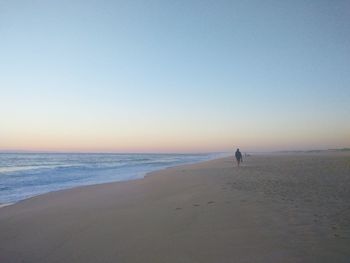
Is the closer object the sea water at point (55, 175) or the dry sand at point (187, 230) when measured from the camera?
the dry sand at point (187, 230)

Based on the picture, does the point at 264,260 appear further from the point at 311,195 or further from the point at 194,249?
the point at 311,195

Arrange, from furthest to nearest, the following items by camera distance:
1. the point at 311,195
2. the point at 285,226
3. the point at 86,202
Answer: the point at 86,202
the point at 311,195
the point at 285,226

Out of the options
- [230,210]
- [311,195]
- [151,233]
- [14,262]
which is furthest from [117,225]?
[311,195]

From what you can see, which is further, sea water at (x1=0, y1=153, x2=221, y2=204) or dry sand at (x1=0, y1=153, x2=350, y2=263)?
sea water at (x1=0, y1=153, x2=221, y2=204)

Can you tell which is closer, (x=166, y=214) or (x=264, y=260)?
(x=264, y=260)

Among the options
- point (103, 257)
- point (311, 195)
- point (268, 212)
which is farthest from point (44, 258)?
point (311, 195)

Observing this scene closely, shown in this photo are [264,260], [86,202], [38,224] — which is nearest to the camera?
[264,260]

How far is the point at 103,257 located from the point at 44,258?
46.2 inches

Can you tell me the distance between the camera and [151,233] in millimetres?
6152

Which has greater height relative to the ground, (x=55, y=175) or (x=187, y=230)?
(x=55, y=175)

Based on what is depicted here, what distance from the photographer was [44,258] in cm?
512

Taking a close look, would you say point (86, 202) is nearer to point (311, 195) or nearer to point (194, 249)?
point (194, 249)

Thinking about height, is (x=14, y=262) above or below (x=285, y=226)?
below

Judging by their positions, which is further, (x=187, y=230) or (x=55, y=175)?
(x=55, y=175)
